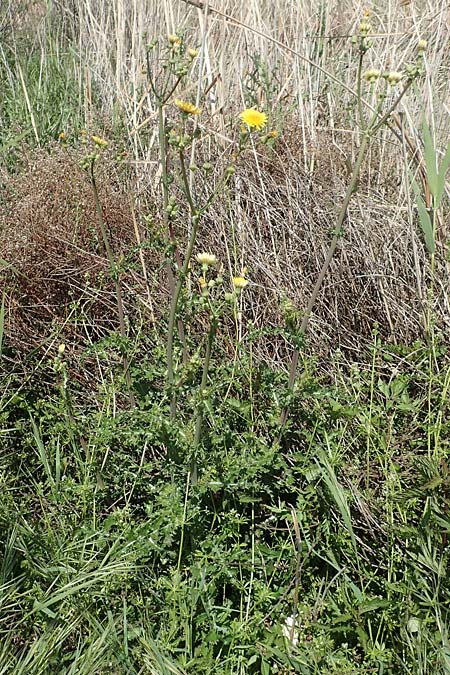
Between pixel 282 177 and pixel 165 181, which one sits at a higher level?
pixel 165 181

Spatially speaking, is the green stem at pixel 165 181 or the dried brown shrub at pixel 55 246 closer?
the green stem at pixel 165 181

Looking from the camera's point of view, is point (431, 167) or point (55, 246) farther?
point (55, 246)

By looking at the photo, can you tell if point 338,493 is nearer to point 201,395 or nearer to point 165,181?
point 201,395

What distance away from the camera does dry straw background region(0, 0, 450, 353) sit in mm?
2305

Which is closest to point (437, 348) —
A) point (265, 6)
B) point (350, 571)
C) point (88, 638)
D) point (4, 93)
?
point (350, 571)

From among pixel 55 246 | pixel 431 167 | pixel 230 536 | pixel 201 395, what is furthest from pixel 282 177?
pixel 230 536

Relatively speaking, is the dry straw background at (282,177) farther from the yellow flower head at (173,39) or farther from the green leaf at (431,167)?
the yellow flower head at (173,39)

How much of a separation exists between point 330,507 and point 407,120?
143 centimetres

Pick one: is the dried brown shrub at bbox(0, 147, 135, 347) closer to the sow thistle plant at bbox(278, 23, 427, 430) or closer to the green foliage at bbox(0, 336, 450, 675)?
the green foliage at bbox(0, 336, 450, 675)

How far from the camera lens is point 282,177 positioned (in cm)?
253

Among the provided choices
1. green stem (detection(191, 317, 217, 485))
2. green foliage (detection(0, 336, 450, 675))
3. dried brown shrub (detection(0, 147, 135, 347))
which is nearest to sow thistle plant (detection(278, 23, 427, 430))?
green foliage (detection(0, 336, 450, 675))

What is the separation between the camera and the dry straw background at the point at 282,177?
2305 mm

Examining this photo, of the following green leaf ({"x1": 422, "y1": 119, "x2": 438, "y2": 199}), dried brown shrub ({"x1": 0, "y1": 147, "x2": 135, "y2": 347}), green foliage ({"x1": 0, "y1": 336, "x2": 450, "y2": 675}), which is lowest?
green foliage ({"x1": 0, "y1": 336, "x2": 450, "y2": 675})

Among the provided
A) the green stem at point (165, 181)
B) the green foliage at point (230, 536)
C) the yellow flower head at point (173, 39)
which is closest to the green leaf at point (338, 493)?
the green foliage at point (230, 536)
